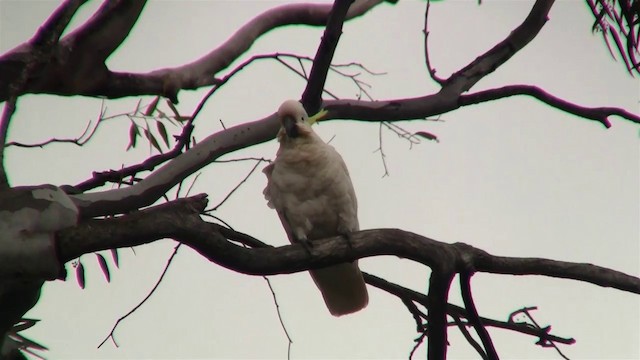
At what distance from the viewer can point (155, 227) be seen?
5.57 ft

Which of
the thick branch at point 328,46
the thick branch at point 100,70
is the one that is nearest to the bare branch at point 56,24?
the thick branch at point 100,70

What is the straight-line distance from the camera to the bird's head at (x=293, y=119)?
251 cm

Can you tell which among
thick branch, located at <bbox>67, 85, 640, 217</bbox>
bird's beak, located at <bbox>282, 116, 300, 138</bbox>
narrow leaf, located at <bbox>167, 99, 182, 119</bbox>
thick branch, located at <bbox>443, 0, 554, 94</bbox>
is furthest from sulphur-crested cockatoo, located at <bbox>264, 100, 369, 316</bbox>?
thick branch, located at <bbox>443, 0, 554, 94</bbox>

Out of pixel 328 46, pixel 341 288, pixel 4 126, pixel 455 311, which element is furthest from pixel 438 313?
pixel 4 126

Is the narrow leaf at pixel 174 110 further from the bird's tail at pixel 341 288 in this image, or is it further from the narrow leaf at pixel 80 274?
the bird's tail at pixel 341 288

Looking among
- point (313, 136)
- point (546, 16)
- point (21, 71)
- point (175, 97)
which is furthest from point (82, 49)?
point (546, 16)

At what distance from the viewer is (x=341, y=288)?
2938mm

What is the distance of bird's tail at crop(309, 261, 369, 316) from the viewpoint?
287 centimetres

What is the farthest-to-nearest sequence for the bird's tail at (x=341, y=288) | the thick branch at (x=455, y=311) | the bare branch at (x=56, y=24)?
the bird's tail at (x=341, y=288) < the thick branch at (x=455, y=311) < the bare branch at (x=56, y=24)

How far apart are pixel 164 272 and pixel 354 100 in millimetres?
1044

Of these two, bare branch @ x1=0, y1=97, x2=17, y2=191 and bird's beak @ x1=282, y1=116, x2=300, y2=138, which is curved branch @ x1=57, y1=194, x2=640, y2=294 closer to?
bare branch @ x1=0, y1=97, x2=17, y2=191

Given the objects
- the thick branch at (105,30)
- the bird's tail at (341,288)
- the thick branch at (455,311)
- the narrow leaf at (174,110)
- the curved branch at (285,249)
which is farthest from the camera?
the bird's tail at (341,288)

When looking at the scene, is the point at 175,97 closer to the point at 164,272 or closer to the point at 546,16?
the point at 164,272

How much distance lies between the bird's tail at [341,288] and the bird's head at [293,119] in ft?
1.92
